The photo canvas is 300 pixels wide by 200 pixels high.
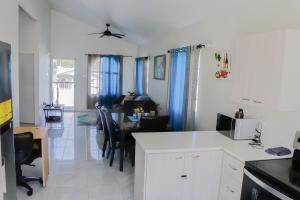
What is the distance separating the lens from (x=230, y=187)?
2350 millimetres

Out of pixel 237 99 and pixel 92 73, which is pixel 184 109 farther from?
pixel 92 73

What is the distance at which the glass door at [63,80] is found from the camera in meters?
8.66

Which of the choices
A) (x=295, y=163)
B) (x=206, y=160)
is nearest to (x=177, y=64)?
(x=206, y=160)

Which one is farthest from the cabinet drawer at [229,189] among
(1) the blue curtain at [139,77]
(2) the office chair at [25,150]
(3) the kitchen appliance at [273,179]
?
(1) the blue curtain at [139,77]

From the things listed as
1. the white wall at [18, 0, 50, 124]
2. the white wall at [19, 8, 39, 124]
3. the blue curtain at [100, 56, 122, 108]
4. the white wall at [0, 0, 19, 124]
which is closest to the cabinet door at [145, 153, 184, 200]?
the white wall at [0, 0, 19, 124]

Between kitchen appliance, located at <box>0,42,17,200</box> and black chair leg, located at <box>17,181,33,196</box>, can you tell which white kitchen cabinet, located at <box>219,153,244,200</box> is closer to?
kitchen appliance, located at <box>0,42,17,200</box>

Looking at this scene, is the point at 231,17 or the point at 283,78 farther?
the point at 231,17

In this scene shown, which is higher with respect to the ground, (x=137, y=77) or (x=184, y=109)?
(x=137, y=77)

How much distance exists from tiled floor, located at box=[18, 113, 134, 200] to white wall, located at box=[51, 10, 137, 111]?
3884mm

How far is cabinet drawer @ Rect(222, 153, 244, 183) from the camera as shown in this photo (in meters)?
2.19

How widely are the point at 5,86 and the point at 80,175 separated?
226 centimetres

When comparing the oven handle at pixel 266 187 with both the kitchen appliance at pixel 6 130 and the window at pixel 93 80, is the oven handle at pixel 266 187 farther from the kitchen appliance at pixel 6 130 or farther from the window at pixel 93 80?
the window at pixel 93 80

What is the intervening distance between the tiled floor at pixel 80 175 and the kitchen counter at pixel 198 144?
0.97m

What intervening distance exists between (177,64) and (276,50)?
110 inches
